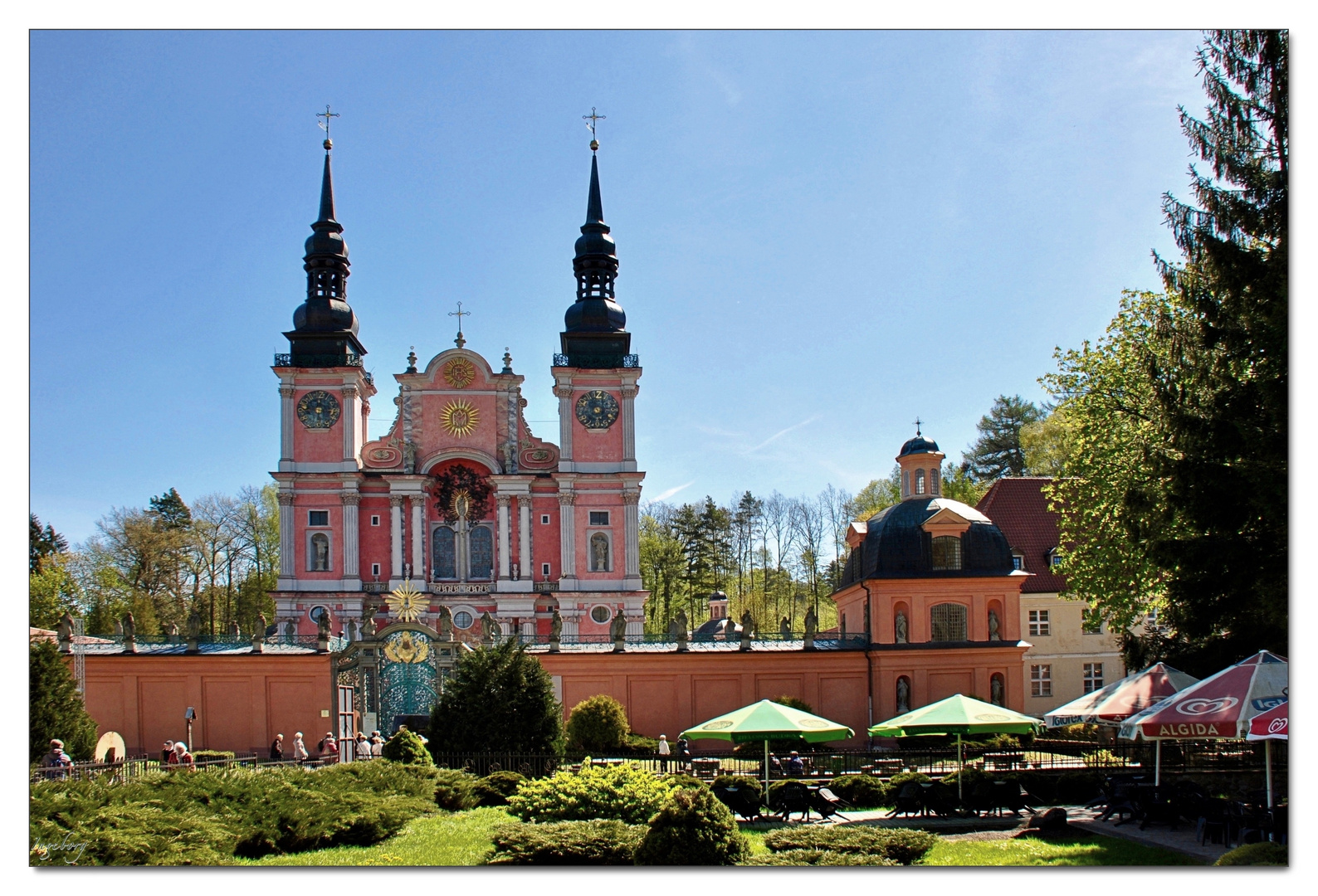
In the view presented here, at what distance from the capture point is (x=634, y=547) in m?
46.8

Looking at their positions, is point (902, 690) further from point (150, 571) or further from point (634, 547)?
point (150, 571)

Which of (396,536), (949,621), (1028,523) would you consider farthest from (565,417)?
(949,621)

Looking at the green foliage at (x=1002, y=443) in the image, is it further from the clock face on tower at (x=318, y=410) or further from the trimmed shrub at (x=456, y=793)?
the trimmed shrub at (x=456, y=793)

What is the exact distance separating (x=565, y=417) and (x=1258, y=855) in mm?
37205

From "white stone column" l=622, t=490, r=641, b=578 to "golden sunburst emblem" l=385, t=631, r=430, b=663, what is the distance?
2119 centimetres

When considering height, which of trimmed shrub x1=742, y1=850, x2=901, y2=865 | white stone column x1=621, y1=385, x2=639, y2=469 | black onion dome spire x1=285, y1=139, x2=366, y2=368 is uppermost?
black onion dome spire x1=285, y1=139, x2=366, y2=368

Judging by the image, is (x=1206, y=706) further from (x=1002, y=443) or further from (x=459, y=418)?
(x=1002, y=443)

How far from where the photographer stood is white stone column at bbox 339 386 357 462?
152 ft

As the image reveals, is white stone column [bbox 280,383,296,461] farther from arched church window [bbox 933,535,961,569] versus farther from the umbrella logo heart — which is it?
the umbrella logo heart

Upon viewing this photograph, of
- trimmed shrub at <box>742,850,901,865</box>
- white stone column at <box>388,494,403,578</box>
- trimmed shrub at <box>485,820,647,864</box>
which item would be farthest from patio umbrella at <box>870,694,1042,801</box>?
white stone column at <box>388,494,403,578</box>

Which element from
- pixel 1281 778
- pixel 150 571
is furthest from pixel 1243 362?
pixel 150 571

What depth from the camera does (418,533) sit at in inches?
1812

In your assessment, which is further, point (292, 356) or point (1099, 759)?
point (292, 356)

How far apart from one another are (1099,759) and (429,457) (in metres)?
30.1
